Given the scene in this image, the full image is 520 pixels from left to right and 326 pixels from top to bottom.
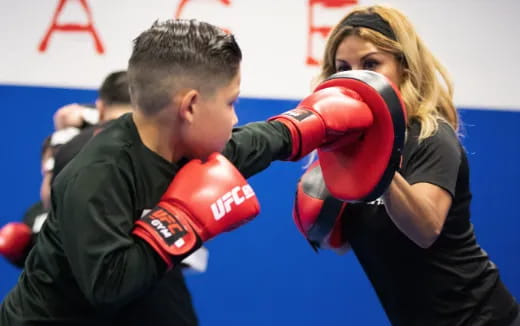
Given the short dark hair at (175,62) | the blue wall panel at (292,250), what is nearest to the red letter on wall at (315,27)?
the blue wall panel at (292,250)

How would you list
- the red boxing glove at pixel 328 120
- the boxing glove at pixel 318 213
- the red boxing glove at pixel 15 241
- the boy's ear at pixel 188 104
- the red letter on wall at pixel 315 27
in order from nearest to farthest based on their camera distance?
the boy's ear at pixel 188 104, the red boxing glove at pixel 328 120, the boxing glove at pixel 318 213, the red boxing glove at pixel 15 241, the red letter on wall at pixel 315 27

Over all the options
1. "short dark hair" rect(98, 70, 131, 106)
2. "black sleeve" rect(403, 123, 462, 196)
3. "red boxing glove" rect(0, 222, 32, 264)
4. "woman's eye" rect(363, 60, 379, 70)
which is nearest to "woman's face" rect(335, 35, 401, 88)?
"woman's eye" rect(363, 60, 379, 70)

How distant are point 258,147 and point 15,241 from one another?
79 cm

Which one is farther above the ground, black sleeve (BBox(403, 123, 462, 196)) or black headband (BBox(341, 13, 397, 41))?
black headband (BBox(341, 13, 397, 41))

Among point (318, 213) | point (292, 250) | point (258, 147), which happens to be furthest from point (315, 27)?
point (258, 147)

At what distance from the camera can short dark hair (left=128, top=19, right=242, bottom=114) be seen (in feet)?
2.96

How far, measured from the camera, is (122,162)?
86 cm

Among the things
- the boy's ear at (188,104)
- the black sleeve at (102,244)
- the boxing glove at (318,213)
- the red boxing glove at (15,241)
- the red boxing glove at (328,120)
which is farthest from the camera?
the red boxing glove at (15,241)

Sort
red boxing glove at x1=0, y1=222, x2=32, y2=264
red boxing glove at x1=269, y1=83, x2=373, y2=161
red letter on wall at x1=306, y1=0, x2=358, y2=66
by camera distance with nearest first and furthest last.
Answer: red boxing glove at x1=269, y1=83, x2=373, y2=161 → red boxing glove at x1=0, y1=222, x2=32, y2=264 → red letter on wall at x1=306, y1=0, x2=358, y2=66

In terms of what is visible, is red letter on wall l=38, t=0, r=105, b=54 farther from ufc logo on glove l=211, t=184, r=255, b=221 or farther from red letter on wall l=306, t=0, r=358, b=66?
ufc logo on glove l=211, t=184, r=255, b=221

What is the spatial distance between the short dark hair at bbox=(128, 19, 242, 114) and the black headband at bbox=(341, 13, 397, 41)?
1.31 ft

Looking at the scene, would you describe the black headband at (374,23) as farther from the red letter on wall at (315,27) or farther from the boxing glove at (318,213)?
the red letter on wall at (315,27)

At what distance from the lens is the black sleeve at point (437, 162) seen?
1.10 meters

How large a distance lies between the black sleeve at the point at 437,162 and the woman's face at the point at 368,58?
0.16 metres
